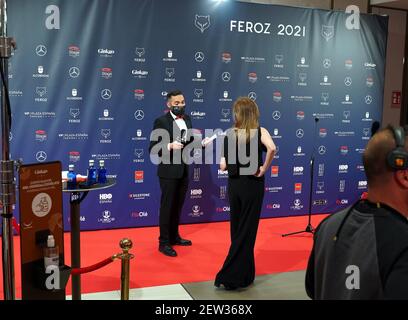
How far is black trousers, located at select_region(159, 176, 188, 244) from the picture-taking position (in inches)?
182

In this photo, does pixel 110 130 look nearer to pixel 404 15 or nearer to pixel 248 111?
pixel 248 111

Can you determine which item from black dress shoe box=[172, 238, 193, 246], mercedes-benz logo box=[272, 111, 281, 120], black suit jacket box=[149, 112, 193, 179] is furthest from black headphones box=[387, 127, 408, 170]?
mercedes-benz logo box=[272, 111, 281, 120]

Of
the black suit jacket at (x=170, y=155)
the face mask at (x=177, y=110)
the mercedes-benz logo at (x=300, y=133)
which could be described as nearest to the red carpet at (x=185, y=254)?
the black suit jacket at (x=170, y=155)

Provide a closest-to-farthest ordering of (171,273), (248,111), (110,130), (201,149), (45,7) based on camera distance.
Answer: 1. (248,111)
2. (171,273)
3. (45,7)
4. (110,130)
5. (201,149)

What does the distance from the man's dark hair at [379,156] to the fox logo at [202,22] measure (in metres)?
4.59

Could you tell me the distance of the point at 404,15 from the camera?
24.1 ft

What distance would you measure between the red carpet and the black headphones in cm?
293

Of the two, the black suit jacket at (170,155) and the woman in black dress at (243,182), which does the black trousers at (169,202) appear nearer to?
the black suit jacket at (170,155)

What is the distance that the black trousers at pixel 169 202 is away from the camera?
4.63 metres

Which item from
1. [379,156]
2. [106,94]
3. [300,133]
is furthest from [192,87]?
[379,156]

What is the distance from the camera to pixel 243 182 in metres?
3.73

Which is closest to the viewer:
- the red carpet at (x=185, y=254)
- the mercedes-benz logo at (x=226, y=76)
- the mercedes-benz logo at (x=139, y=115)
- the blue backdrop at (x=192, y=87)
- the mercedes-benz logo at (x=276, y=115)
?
the red carpet at (x=185, y=254)
